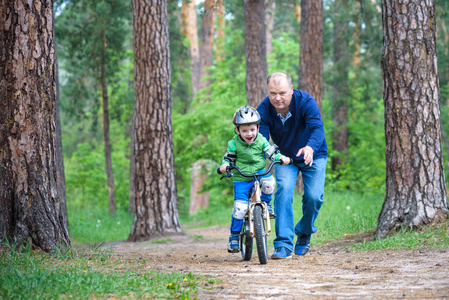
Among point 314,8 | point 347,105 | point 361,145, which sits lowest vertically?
point 361,145

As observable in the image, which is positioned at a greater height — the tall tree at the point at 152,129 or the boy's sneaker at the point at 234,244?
the tall tree at the point at 152,129

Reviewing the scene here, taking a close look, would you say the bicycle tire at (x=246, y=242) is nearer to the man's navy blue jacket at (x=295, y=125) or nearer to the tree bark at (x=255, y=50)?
the man's navy blue jacket at (x=295, y=125)

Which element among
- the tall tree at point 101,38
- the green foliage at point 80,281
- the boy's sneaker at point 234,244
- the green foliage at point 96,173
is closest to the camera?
the green foliage at point 80,281

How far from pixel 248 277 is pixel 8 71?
11.0 ft

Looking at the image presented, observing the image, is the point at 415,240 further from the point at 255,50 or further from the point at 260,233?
the point at 255,50

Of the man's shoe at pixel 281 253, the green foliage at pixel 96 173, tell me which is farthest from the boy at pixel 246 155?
the green foliage at pixel 96 173

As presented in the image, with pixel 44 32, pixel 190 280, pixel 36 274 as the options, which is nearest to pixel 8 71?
pixel 44 32

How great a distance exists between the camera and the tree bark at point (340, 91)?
21188 mm

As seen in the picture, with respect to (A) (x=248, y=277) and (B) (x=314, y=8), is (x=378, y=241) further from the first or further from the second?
(B) (x=314, y=8)

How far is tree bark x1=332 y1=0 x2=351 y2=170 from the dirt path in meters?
15.0

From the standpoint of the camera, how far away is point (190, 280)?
4434 millimetres

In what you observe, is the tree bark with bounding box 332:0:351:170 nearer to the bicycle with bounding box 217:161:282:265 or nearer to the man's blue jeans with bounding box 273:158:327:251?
the man's blue jeans with bounding box 273:158:327:251

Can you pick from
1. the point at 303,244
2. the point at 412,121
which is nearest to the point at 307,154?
the point at 303,244

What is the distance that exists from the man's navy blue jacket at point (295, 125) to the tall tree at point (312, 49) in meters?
8.51
